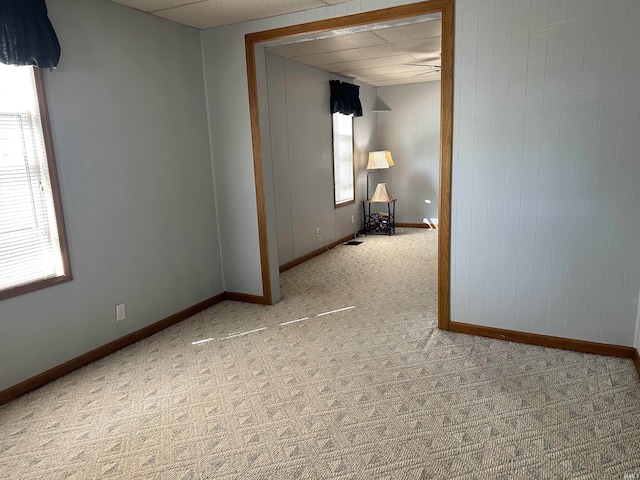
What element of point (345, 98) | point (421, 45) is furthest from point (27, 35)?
point (345, 98)

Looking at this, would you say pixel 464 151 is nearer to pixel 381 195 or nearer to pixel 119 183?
pixel 119 183

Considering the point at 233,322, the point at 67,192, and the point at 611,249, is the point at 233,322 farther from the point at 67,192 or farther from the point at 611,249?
the point at 611,249

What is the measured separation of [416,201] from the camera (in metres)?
8.29

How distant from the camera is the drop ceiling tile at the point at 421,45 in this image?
469cm

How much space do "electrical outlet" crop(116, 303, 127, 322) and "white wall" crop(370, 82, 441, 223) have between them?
18.4 ft

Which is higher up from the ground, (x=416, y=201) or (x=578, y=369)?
(x=416, y=201)

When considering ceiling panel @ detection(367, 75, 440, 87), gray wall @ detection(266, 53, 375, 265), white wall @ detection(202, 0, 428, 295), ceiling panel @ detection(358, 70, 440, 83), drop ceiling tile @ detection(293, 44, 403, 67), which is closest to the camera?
white wall @ detection(202, 0, 428, 295)

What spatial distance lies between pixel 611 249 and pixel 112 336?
354cm

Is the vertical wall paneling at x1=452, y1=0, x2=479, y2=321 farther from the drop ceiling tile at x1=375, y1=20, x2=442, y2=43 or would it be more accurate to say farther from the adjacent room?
the drop ceiling tile at x1=375, y1=20, x2=442, y2=43

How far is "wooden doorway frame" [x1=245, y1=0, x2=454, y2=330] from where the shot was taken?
3189 millimetres

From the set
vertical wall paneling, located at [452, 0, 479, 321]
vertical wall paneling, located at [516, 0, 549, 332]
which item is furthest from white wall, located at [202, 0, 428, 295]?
vertical wall paneling, located at [516, 0, 549, 332]

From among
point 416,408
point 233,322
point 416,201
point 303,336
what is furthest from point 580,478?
point 416,201

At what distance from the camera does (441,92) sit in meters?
3.28

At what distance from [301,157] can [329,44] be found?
1.57 m
